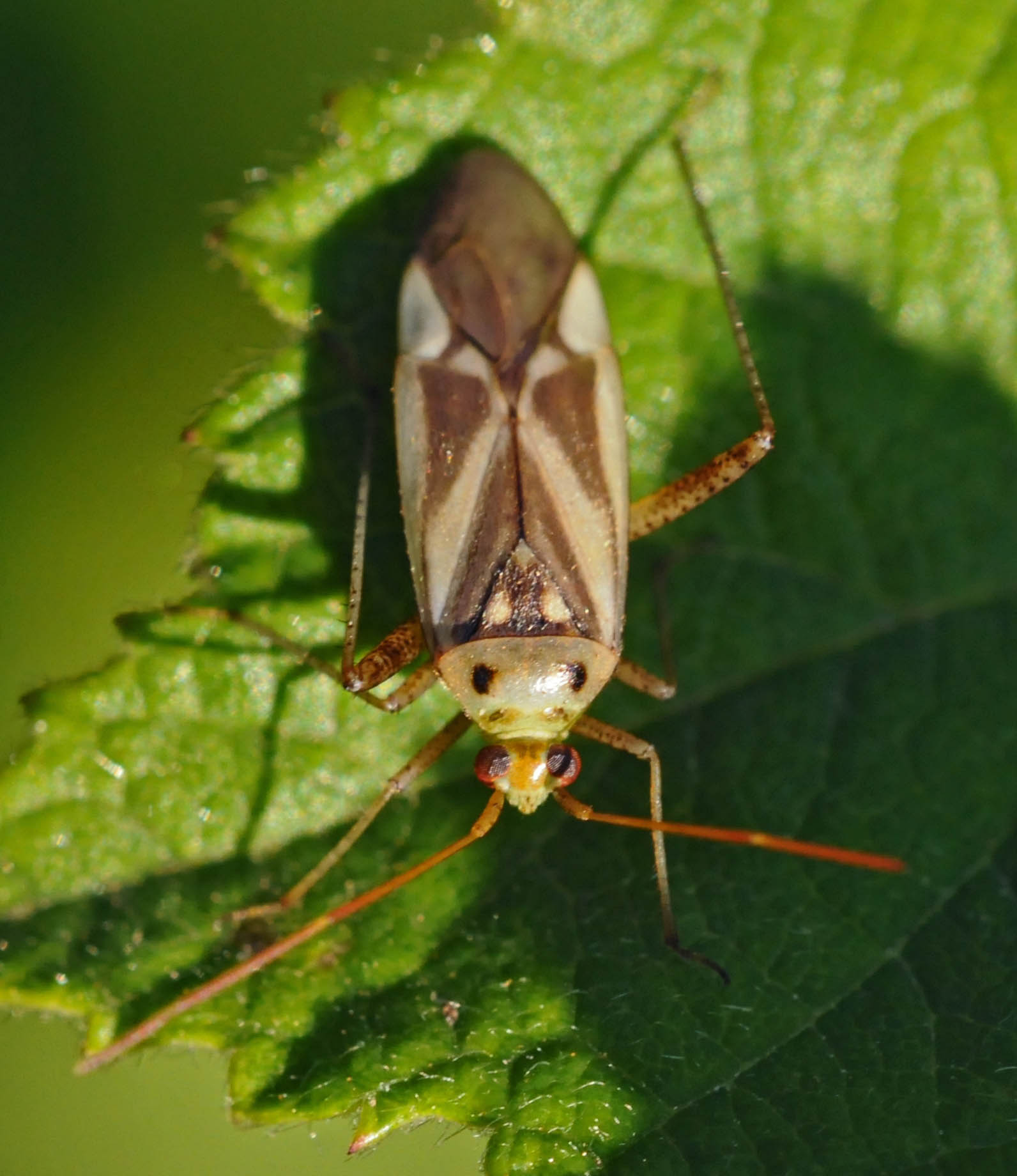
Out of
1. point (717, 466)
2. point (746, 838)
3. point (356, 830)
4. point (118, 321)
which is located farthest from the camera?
point (118, 321)

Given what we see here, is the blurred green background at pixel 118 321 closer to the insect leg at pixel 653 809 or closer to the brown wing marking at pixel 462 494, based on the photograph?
the brown wing marking at pixel 462 494

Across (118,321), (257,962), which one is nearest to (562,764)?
(257,962)

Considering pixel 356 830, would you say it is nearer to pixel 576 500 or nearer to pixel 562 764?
pixel 562 764

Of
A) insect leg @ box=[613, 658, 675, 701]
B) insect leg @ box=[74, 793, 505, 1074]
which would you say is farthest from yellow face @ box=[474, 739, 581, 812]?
insect leg @ box=[613, 658, 675, 701]

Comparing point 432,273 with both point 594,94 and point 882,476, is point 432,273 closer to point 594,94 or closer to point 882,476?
point 594,94

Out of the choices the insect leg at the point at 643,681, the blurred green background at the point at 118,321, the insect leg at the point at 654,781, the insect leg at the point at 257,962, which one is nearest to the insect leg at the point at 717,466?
the insect leg at the point at 643,681

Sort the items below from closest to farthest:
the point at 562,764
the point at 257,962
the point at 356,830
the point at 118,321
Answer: the point at 257,962, the point at 356,830, the point at 562,764, the point at 118,321

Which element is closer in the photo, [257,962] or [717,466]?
[257,962]

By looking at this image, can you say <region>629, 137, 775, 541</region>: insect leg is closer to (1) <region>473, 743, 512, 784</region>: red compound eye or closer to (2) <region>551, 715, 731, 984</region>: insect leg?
(2) <region>551, 715, 731, 984</region>: insect leg
